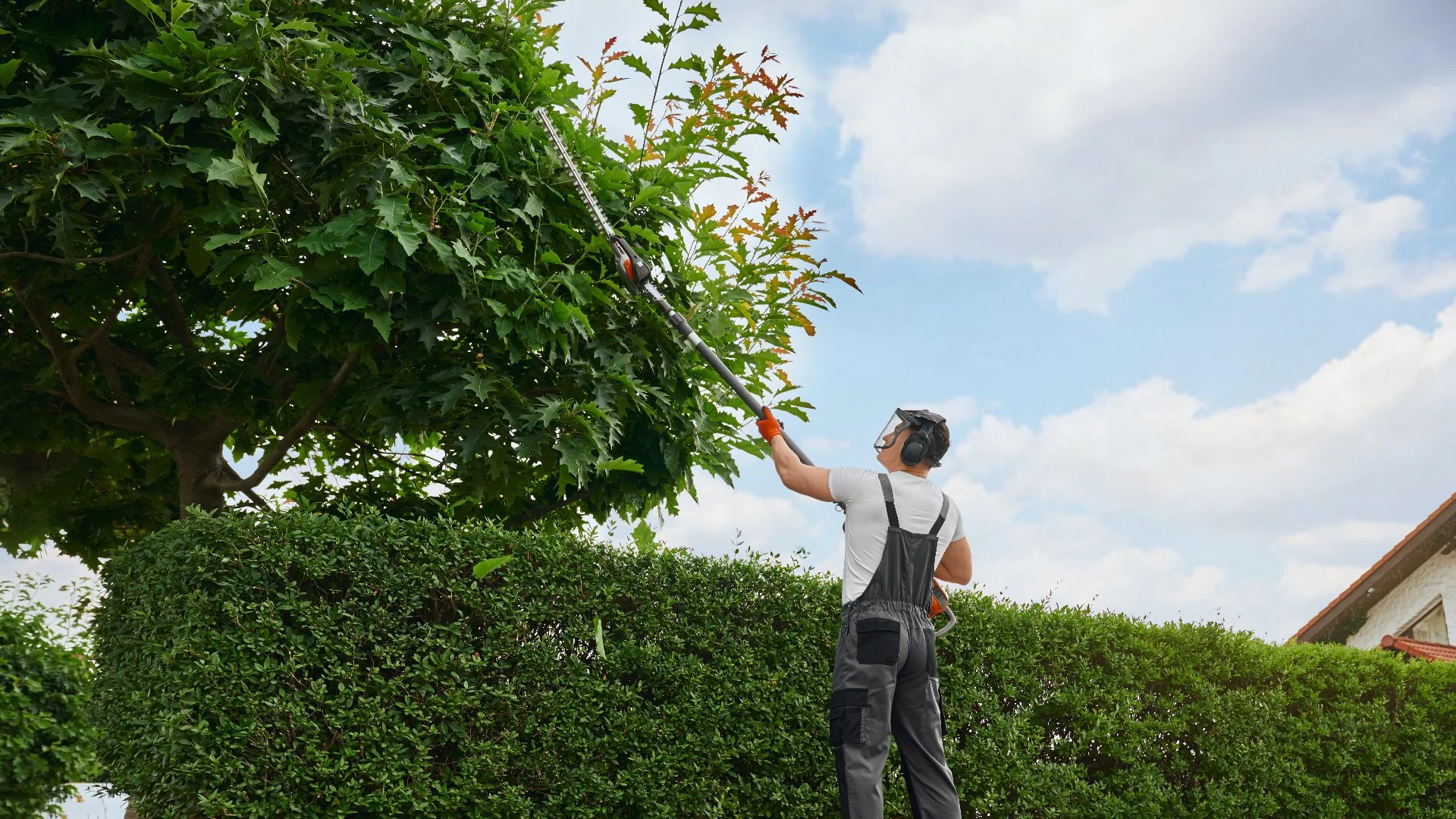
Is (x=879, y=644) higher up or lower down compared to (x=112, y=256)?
lower down

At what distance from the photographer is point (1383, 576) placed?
54.9ft

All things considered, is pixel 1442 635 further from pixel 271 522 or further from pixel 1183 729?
pixel 271 522

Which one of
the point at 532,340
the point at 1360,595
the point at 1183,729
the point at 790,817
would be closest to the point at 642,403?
the point at 532,340

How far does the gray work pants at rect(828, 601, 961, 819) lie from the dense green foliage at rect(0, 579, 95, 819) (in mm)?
4330

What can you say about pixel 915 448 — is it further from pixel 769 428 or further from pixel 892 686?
pixel 892 686

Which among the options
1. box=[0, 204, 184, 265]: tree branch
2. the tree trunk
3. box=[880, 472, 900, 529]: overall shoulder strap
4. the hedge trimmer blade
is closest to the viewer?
box=[880, 472, 900, 529]: overall shoulder strap

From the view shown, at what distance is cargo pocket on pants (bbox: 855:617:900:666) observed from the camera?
5629 mm

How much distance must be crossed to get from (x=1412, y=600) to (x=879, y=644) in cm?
1468

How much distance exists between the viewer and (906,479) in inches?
233

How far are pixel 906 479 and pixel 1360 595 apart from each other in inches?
563

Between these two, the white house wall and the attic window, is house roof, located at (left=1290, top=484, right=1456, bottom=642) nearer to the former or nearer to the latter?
the white house wall

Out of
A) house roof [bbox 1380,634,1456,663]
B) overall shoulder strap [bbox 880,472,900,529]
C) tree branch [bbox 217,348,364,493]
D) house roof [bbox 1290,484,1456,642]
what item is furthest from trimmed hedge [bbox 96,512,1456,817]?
house roof [bbox 1290,484,1456,642]

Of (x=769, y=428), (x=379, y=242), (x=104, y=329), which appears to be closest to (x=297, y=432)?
(x=104, y=329)

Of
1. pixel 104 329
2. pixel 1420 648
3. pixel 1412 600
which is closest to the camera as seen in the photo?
pixel 104 329
